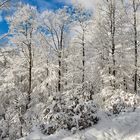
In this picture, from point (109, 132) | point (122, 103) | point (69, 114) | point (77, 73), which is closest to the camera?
point (109, 132)

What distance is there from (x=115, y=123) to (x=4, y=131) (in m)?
6.73

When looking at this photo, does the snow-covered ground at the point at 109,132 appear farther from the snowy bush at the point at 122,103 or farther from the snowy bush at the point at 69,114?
the snowy bush at the point at 122,103

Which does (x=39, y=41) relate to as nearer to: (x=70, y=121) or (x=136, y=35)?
(x=136, y=35)

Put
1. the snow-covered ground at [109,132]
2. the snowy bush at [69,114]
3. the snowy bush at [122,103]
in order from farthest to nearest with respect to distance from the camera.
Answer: the snowy bush at [122,103], the snowy bush at [69,114], the snow-covered ground at [109,132]

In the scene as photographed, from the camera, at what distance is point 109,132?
1099 centimetres

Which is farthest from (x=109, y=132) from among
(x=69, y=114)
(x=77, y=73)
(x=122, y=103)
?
(x=77, y=73)

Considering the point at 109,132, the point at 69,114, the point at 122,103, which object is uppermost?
the point at 122,103

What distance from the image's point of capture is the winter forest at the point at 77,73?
38.4ft

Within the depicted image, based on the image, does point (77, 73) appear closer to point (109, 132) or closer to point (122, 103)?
point (122, 103)

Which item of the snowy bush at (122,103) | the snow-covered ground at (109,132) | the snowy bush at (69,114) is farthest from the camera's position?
the snowy bush at (122,103)

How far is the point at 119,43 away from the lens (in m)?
20.6

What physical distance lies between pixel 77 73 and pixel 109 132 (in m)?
13.7

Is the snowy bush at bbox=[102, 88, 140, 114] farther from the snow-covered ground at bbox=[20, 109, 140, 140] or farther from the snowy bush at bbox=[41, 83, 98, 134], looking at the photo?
the snowy bush at bbox=[41, 83, 98, 134]

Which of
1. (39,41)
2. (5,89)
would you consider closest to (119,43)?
(39,41)
